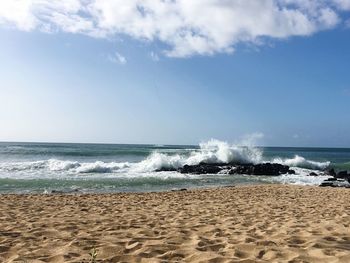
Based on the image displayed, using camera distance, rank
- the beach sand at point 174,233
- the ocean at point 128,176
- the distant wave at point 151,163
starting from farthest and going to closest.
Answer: the distant wave at point 151,163
the ocean at point 128,176
the beach sand at point 174,233

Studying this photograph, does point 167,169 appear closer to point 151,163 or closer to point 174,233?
point 151,163

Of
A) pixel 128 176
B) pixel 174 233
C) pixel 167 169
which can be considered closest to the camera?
pixel 174 233

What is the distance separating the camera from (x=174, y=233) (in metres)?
6.32

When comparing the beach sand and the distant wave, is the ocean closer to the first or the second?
the distant wave

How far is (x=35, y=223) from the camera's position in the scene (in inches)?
291

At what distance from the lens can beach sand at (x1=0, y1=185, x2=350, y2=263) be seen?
4.90 metres

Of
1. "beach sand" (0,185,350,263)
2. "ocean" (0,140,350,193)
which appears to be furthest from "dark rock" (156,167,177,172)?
"beach sand" (0,185,350,263)

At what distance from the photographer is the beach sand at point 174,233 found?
4.90 meters

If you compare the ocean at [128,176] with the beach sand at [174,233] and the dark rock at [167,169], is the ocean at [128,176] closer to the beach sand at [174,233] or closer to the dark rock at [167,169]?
the dark rock at [167,169]

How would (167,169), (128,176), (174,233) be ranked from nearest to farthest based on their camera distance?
(174,233), (128,176), (167,169)

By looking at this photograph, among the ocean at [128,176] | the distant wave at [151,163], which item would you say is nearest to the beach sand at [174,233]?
the ocean at [128,176]

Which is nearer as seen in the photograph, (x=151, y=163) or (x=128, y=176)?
(x=128, y=176)

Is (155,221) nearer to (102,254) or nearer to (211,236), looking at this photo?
(211,236)

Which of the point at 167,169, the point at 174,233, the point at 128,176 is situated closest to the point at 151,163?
the point at 167,169
